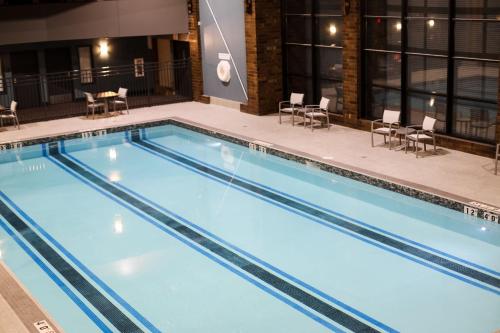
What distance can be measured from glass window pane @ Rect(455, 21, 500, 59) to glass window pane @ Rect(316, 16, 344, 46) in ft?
9.75

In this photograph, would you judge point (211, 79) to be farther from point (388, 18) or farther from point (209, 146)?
point (388, 18)

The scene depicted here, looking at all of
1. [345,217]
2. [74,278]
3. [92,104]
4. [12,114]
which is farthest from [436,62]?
[12,114]

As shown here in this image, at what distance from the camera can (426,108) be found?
41.0ft

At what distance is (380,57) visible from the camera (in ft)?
43.5

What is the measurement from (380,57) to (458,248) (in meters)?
5.62

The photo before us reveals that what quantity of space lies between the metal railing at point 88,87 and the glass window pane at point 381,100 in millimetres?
6205

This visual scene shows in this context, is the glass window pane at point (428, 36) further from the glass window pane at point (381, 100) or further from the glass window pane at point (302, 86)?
the glass window pane at point (302, 86)

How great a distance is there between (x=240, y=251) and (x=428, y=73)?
18.0 ft

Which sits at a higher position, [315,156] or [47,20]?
[47,20]

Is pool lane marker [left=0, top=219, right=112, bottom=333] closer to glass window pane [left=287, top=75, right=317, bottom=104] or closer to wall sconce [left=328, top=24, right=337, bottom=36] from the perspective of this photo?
glass window pane [left=287, top=75, right=317, bottom=104]

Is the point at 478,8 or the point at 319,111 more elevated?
the point at 478,8

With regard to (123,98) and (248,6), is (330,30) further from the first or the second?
A: (123,98)

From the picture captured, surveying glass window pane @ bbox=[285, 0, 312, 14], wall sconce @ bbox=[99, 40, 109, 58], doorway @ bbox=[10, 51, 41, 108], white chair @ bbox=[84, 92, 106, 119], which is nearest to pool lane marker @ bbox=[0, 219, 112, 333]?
white chair @ bbox=[84, 92, 106, 119]

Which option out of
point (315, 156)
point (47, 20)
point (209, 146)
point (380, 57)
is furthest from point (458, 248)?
point (47, 20)
